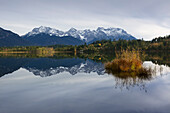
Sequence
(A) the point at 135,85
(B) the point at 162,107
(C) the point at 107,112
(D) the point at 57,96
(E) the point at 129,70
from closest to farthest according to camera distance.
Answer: (C) the point at 107,112, (B) the point at 162,107, (D) the point at 57,96, (A) the point at 135,85, (E) the point at 129,70

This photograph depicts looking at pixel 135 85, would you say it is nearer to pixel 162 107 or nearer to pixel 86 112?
pixel 162 107

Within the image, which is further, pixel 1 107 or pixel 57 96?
pixel 57 96

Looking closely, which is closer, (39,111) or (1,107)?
(39,111)

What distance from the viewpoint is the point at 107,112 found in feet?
29.3

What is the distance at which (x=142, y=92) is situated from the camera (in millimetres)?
12898

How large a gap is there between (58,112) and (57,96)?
3.45m

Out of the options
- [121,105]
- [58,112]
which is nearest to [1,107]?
[58,112]

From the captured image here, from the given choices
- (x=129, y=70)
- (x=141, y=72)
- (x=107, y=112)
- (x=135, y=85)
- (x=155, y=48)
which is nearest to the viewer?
(x=107, y=112)

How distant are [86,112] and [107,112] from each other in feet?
3.81

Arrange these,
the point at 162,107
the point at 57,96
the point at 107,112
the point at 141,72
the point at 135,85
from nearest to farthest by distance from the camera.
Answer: the point at 107,112
the point at 162,107
the point at 57,96
the point at 135,85
the point at 141,72

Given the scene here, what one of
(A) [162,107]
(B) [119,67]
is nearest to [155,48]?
(B) [119,67]

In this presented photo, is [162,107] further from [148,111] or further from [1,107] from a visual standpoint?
[1,107]

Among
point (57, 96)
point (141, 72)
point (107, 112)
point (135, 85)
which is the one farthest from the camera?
point (141, 72)

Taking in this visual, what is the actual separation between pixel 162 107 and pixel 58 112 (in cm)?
609
